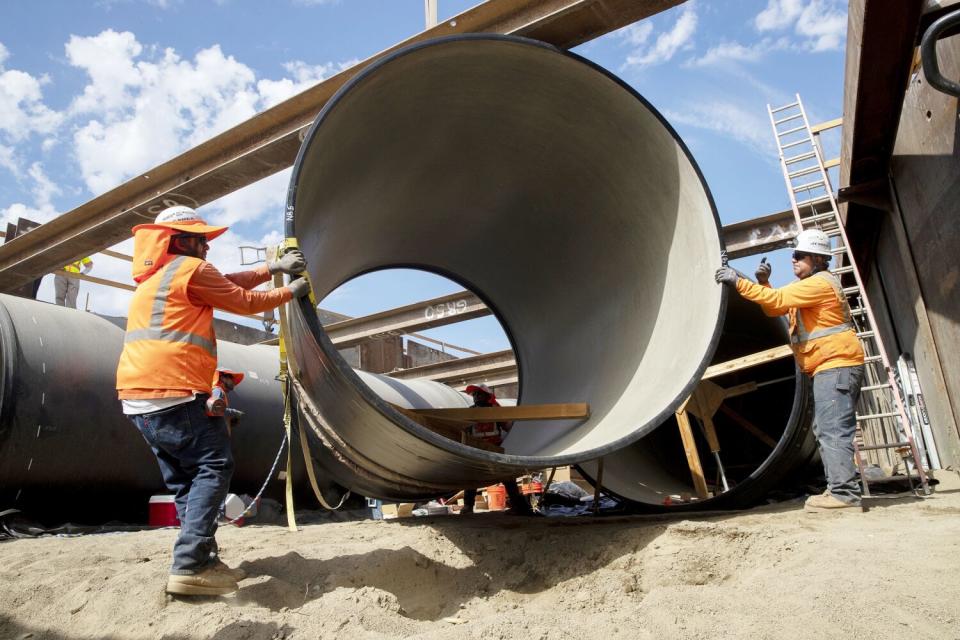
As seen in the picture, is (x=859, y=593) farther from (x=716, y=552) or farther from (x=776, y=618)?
(x=716, y=552)

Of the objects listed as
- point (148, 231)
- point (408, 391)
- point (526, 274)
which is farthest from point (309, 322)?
point (408, 391)

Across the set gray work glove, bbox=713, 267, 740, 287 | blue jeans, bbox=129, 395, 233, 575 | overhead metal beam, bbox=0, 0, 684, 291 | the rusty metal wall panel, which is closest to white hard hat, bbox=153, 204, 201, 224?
blue jeans, bbox=129, 395, 233, 575

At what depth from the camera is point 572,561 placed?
3062 millimetres

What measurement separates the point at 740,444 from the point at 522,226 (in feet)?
11.4

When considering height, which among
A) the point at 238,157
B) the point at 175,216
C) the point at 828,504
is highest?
the point at 238,157

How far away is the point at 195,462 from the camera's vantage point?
8.47 feet

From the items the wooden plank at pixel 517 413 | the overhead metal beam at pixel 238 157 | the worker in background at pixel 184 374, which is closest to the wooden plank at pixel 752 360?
the wooden plank at pixel 517 413

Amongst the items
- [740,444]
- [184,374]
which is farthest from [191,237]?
[740,444]

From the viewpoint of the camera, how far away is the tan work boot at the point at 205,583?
232 cm

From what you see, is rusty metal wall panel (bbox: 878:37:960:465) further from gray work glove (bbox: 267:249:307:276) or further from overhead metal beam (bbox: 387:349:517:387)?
overhead metal beam (bbox: 387:349:517:387)

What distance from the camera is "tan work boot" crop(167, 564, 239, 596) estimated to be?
91.3 inches

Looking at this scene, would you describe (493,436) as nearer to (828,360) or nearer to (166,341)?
(828,360)

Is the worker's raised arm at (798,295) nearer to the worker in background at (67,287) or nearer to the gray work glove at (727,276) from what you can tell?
→ the gray work glove at (727,276)

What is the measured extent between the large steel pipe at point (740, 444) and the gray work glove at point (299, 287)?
102 inches
